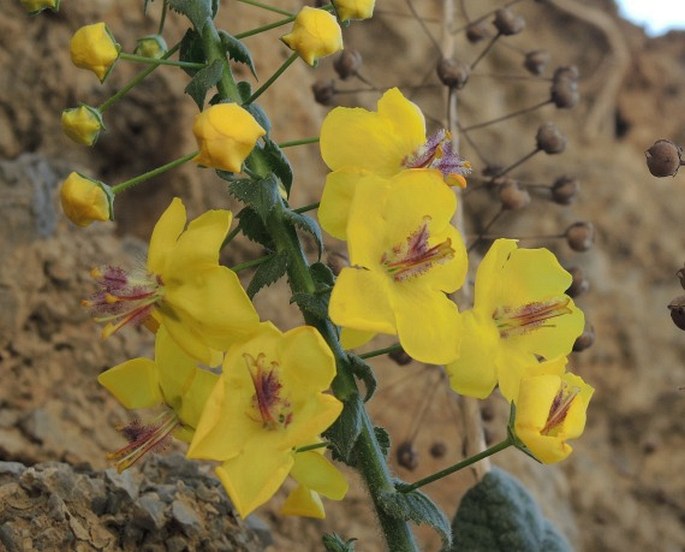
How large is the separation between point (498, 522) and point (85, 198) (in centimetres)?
51

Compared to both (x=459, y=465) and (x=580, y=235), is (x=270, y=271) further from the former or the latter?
(x=580, y=235)

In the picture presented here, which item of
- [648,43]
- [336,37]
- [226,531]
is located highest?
[336,37]

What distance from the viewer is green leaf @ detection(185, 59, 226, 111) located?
2.50 feet

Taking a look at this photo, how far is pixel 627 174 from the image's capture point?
199 cm

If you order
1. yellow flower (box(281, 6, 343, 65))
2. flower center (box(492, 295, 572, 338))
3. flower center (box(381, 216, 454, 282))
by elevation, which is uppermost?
yellow flower (box(281, 6, 343, 65))

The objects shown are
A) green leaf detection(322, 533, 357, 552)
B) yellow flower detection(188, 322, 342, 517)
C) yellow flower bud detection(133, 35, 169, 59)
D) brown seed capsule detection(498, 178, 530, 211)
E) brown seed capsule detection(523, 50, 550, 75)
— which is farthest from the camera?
brown seed capsule detection(523, 50, 550, 75)

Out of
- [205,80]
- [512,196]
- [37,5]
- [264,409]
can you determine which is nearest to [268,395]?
[264,409]

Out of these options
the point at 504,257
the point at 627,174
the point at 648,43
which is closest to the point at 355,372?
the point at 504,257

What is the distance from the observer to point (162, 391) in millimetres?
787

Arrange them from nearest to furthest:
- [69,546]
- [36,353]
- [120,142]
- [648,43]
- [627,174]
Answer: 1. [69,546]
2. [36,353]
3. [120,142]
4. [627,174]
5. [648,43]

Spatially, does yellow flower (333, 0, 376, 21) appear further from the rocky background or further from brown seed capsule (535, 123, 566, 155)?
brown seed capsule (535, 123, 566, 155)

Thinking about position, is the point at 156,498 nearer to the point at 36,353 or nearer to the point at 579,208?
the point at 36,353

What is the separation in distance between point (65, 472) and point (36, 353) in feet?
1.23

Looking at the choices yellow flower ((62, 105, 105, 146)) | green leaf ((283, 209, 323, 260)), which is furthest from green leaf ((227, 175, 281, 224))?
yellow flower ((62, 105, 105, 146))
